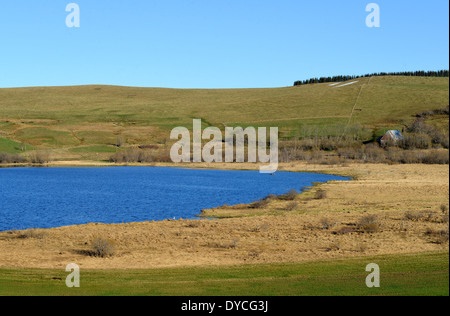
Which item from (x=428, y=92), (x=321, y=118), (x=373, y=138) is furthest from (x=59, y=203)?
(x=428, y=92)

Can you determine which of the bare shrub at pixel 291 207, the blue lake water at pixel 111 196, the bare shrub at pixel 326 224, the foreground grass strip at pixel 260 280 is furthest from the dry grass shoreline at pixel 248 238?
the blue lake water at pixel 111 196

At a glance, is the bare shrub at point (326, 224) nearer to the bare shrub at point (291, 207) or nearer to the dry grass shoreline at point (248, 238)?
the dry grass shoreline at point (248, 238)

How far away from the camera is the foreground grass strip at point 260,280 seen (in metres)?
16.9

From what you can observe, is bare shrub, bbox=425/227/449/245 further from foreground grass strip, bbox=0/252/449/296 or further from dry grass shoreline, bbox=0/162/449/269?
foreground grass strip, bbox=0/252/449/296

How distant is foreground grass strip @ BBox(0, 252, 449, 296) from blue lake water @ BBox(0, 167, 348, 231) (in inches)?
724

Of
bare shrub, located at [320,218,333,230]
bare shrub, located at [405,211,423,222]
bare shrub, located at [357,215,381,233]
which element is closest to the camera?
bare shrub, located at [357,215,381,233]

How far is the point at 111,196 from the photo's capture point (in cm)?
5778

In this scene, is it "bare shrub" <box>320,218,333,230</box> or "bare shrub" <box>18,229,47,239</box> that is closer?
"bare shrub" <box>18,229,47,239</box>

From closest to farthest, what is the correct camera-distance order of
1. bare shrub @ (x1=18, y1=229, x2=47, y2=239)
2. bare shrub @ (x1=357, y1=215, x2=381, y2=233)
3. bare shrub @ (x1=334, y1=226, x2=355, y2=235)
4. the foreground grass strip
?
the foreground grass strip, bare shrub @ (x1=357, y1=215, x2=381, y2=233), bare shrub @ (x1=334, y1=226, x2=355, y2=235), bare shrub @ (x1=18, y1=229, x2=47, y2=239)

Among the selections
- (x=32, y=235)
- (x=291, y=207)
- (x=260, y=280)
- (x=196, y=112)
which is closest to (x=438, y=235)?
(x=260, y=280)

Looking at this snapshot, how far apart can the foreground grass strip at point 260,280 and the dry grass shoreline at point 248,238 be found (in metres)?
1.79

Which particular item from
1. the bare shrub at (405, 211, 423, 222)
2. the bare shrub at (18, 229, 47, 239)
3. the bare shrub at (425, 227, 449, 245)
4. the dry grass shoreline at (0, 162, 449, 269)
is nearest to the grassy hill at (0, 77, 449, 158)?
the dry grass shoreline at (0, 162, 449, 269)

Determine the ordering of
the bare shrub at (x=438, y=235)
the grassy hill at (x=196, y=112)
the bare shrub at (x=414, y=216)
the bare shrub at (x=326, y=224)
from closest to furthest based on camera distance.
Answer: the bare shrub at (x=438, y=235), the bare shrub at (x=326, y=224), the bare shrub at (x=414, y=216), the grassy hill at (x=196, y=112)

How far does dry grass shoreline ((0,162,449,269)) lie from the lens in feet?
79.7
